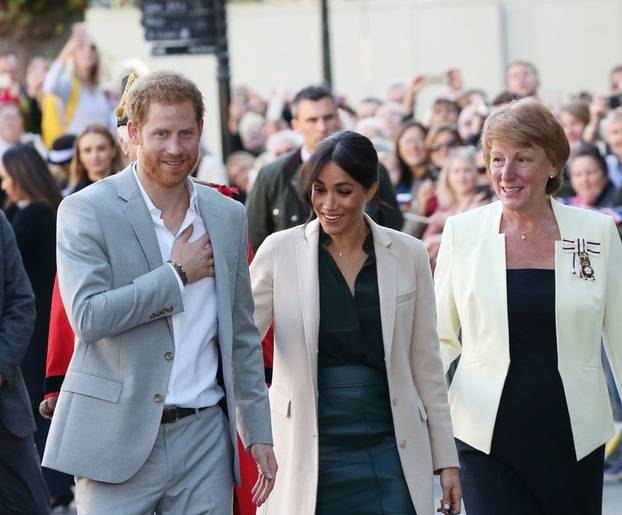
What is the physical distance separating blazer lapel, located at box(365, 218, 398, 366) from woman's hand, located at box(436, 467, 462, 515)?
19.5 inches

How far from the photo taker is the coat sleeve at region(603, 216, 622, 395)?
19.3 ft

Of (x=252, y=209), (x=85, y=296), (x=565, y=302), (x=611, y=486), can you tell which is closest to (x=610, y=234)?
(x=565, y=302)

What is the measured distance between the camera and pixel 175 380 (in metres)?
4.90

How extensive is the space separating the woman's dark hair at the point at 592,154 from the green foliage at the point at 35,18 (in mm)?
16698

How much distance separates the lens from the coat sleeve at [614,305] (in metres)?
5.89

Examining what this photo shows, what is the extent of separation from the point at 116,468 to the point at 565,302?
1.91 m

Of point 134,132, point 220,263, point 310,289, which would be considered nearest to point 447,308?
point 310,289

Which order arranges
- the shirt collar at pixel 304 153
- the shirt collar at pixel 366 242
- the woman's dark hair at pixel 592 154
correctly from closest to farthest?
the shirt collar at pixel 366 242, the shirt collar at pixel 304 153, the woman's dark hair at pixel 592 154

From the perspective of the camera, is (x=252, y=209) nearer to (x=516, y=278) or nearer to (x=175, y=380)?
(x=516, y=278)

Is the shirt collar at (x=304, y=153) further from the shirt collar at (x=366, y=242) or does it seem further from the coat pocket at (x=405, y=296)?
the coat pocket at (x=405, y=296)

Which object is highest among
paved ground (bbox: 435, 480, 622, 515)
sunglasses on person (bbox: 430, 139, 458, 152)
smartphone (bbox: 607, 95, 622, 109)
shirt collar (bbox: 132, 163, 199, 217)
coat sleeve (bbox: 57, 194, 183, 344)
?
smartphone (bbox: 607, 95, 622, 109)

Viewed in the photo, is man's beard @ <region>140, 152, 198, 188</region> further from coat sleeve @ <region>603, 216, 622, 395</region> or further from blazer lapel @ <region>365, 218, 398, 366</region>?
coat sleeve @ <region>603, 216, 622, 395</region>

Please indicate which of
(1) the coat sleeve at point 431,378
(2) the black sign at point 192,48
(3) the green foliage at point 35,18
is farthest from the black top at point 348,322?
(3) the green foliage at point 35,18

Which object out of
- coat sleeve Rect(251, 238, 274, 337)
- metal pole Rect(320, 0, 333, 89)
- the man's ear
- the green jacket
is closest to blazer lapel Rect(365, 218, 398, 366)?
coat sleeve Rect(251, 238, 274, 337)
